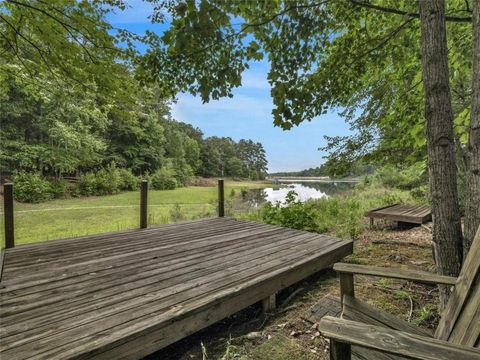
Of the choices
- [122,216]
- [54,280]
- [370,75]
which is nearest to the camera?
[54,280]

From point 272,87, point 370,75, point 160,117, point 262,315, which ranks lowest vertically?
point 262,315

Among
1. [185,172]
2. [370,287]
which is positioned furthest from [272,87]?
[185,172]

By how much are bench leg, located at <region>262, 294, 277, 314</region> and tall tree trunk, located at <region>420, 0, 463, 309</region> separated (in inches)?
57.5

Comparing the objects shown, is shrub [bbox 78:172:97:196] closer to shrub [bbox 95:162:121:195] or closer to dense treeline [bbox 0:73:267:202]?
dense treeline [bbox 0:73:267:202]

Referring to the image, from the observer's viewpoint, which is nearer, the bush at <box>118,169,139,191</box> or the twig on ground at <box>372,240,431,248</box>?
the twig on ground at <box>372,240,431,248</box>

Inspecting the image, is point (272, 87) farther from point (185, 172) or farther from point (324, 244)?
point (185, 172)

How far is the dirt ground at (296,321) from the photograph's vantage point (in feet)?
6.66

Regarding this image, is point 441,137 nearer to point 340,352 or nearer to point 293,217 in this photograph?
point 340,352

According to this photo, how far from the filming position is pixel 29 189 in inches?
479

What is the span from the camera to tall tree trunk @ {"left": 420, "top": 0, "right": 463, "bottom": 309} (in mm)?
1873

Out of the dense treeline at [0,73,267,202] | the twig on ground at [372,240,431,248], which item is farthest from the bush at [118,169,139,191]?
the twig on ground at [372,240,431,248]

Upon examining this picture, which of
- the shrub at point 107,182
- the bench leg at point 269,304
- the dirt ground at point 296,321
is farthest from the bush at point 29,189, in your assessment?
the bench leg at point 269,304

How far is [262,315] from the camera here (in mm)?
2627

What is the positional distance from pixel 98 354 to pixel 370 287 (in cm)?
261
